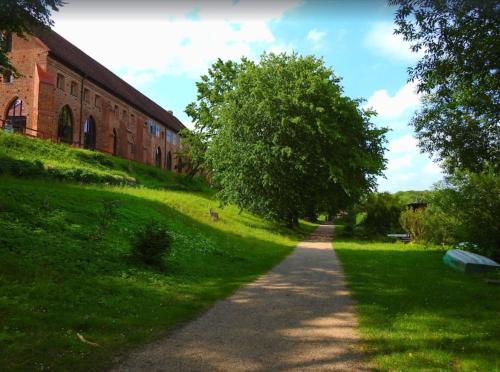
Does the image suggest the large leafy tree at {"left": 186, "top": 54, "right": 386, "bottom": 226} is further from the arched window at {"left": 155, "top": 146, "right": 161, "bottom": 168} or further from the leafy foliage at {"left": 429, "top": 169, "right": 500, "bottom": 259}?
the arched window at {"left": 155, "top": 146, "right": 161, "bottom": 168}

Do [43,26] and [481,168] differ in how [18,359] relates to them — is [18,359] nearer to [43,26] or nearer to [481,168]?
[43,26]

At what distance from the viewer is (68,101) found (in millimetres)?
38594

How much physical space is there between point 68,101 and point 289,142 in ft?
71.1

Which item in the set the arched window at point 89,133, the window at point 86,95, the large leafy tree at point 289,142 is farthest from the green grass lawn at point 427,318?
the window at point 86,95

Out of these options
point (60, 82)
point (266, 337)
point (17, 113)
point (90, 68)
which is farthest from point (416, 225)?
point (90, 68)

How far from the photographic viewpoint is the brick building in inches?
1384

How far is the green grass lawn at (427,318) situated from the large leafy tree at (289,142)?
15.1 meters

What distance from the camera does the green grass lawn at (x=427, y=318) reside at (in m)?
5.41

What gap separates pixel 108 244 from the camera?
39.0 feet

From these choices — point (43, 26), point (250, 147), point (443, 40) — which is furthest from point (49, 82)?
point (443, 40)

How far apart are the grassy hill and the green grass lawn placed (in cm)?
304

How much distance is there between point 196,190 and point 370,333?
3882 cm

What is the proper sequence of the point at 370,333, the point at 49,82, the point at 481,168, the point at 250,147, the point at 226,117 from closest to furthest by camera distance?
1. the point at 370,333
2. the point at 481,168
3. the point at 250,147
4. the point at 226,117
5. the point at 49,82

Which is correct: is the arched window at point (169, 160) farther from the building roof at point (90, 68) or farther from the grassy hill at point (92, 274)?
the grassy hill at point (92, 274)
